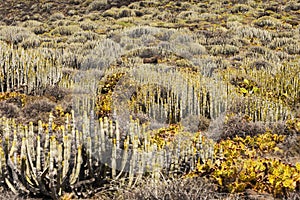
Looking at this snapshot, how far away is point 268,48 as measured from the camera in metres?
13.9

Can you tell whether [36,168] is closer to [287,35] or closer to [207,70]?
[207,70]

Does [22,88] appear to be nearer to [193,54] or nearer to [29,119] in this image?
[29,119]

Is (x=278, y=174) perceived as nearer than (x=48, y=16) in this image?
Yes

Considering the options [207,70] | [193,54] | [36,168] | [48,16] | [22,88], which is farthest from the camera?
[48,16]

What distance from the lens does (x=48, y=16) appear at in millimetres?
22703

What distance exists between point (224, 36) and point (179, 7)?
8.41 m

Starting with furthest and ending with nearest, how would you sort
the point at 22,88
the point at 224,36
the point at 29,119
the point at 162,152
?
the point at 224,36, the point at 22,88, the point at 29,119, the point at 162,152

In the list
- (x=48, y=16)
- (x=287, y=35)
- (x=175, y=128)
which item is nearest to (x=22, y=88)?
(x=175, y=128)

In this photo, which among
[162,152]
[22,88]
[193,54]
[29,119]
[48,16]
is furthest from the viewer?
[48,16]

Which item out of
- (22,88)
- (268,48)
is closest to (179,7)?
(268,48)

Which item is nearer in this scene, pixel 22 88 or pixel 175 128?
pixel 175 128

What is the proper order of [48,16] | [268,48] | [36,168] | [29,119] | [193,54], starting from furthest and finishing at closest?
[48,16]
[268,48]
[193,54]
[29,119]
[36,168]

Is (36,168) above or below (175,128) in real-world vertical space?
above

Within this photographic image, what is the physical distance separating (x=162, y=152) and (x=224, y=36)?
494 inches
